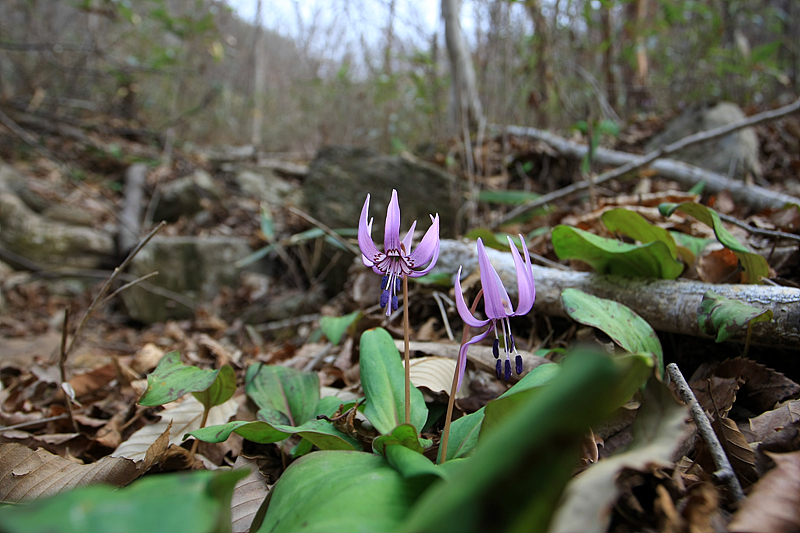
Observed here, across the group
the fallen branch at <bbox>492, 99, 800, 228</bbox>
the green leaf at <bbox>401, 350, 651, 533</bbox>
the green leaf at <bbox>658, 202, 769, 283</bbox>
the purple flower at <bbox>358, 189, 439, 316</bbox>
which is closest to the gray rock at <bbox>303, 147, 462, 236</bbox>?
the fallen branch at <bbox>492, 99, 800, 228</bbox>

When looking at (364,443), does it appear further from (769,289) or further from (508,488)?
(769,289)

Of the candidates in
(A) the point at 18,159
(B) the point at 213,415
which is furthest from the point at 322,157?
(A) the point at 18,159

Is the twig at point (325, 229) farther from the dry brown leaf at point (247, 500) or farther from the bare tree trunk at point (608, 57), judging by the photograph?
the bare tree trunk at point (608, 57)

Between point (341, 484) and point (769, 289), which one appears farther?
point (769, 289)

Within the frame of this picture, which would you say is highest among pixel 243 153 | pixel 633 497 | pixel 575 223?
pixel 243 153

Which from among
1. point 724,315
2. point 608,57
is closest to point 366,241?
point 724,315

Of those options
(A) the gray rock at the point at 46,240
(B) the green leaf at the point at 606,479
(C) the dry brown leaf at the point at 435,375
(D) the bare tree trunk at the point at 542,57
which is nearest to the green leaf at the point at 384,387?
(C) the dry brown leaf at the point at 435,375

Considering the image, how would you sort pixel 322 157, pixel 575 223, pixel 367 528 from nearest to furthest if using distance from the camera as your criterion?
pixel 367 528 → pixel 575 223 → pixel 322 157

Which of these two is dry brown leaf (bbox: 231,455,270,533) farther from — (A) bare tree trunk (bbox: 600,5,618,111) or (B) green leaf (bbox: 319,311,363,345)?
(A) bare tree trunk (bbox: 600,5,618,111)
